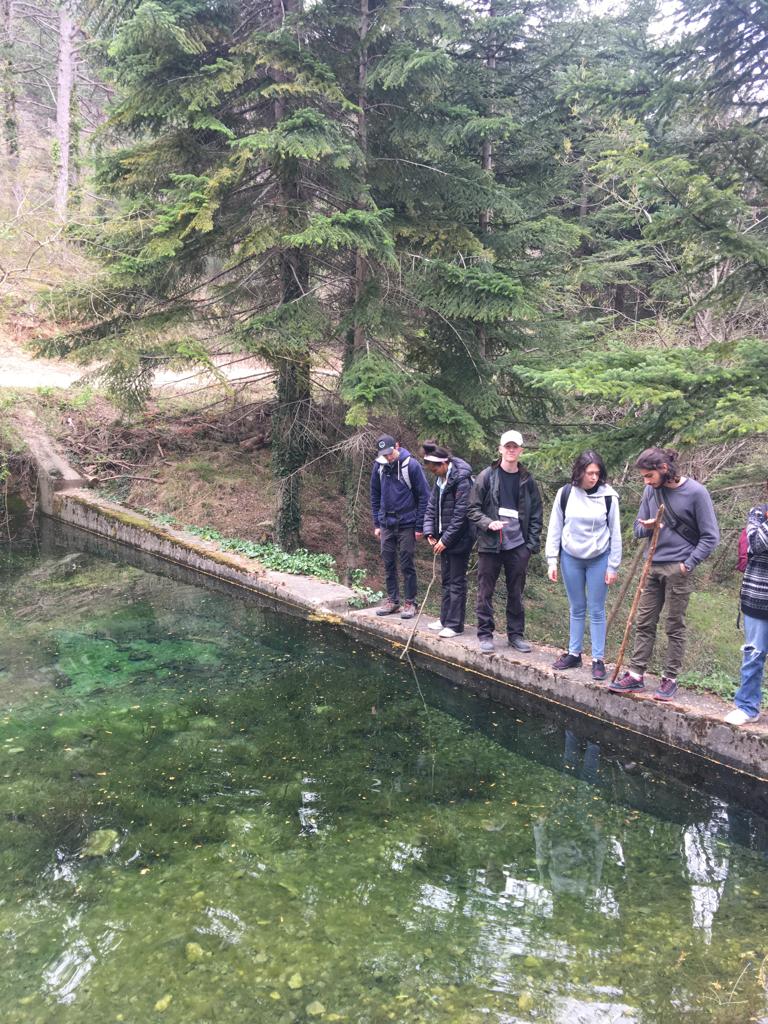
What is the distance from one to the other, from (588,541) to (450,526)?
57.6 inches

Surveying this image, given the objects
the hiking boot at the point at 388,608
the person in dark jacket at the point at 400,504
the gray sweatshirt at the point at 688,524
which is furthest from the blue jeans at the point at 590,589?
the hiking boot at the point at 388,608

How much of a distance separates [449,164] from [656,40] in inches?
109

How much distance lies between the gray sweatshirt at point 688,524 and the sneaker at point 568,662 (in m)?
1.14

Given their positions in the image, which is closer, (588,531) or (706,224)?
(588,531)

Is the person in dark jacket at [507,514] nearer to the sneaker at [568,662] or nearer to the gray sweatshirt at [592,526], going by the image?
the sneaker at [568,662]

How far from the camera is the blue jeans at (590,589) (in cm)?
555

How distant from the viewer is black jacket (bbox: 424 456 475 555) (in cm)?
654

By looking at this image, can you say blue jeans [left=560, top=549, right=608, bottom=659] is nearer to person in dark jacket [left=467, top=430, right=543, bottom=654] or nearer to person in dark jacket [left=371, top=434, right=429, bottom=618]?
person in dark jacket [left=467, top=430, right=543, bottom=654]

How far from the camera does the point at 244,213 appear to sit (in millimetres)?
9914

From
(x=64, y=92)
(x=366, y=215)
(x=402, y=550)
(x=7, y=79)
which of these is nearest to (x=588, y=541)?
(x=402, y=550)

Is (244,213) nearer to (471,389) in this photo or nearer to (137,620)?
(471,389)

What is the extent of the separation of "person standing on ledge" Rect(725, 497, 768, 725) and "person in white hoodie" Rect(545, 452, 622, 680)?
1.02 meters

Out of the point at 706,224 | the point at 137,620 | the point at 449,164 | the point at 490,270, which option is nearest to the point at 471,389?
the point at 490,270

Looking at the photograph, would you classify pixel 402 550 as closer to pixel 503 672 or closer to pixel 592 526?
pixel 503 672
